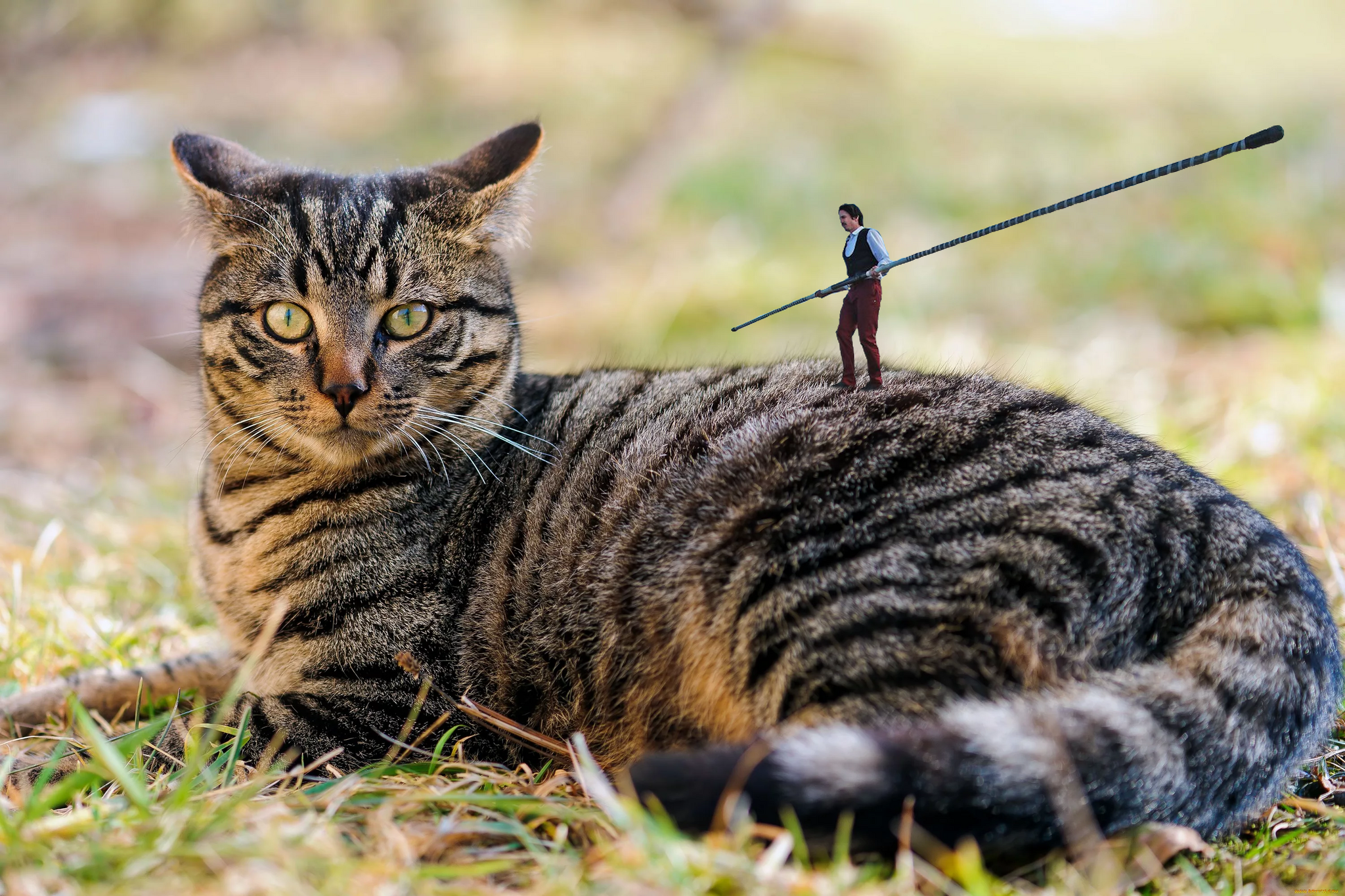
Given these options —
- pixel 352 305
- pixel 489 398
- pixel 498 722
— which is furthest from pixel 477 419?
pixel 498 722

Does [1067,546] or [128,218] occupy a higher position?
Result: [128,218]

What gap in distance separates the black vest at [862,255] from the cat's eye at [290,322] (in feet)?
4.35

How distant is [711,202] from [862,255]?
5665 mm

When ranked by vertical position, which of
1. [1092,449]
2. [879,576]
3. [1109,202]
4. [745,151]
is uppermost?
[745,151]

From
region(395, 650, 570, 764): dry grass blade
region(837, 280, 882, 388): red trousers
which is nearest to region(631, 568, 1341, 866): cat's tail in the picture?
region(395, 650, 570, 764): dry grass blade

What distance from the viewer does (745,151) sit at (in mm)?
8531

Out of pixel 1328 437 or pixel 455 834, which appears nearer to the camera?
pixel 455 834

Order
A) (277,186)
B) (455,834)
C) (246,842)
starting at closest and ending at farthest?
(246,842) < (455,834) < (277,186)

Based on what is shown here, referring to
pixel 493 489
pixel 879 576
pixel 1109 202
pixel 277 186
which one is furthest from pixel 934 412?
pixel 1109 202

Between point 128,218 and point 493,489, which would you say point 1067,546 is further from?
point 128,218

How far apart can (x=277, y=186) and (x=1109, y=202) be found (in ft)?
20.8

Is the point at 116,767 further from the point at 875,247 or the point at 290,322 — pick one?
the point at 875,247

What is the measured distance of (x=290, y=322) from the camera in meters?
2.48

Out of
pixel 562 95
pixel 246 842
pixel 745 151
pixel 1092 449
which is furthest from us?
pixel 562 95
